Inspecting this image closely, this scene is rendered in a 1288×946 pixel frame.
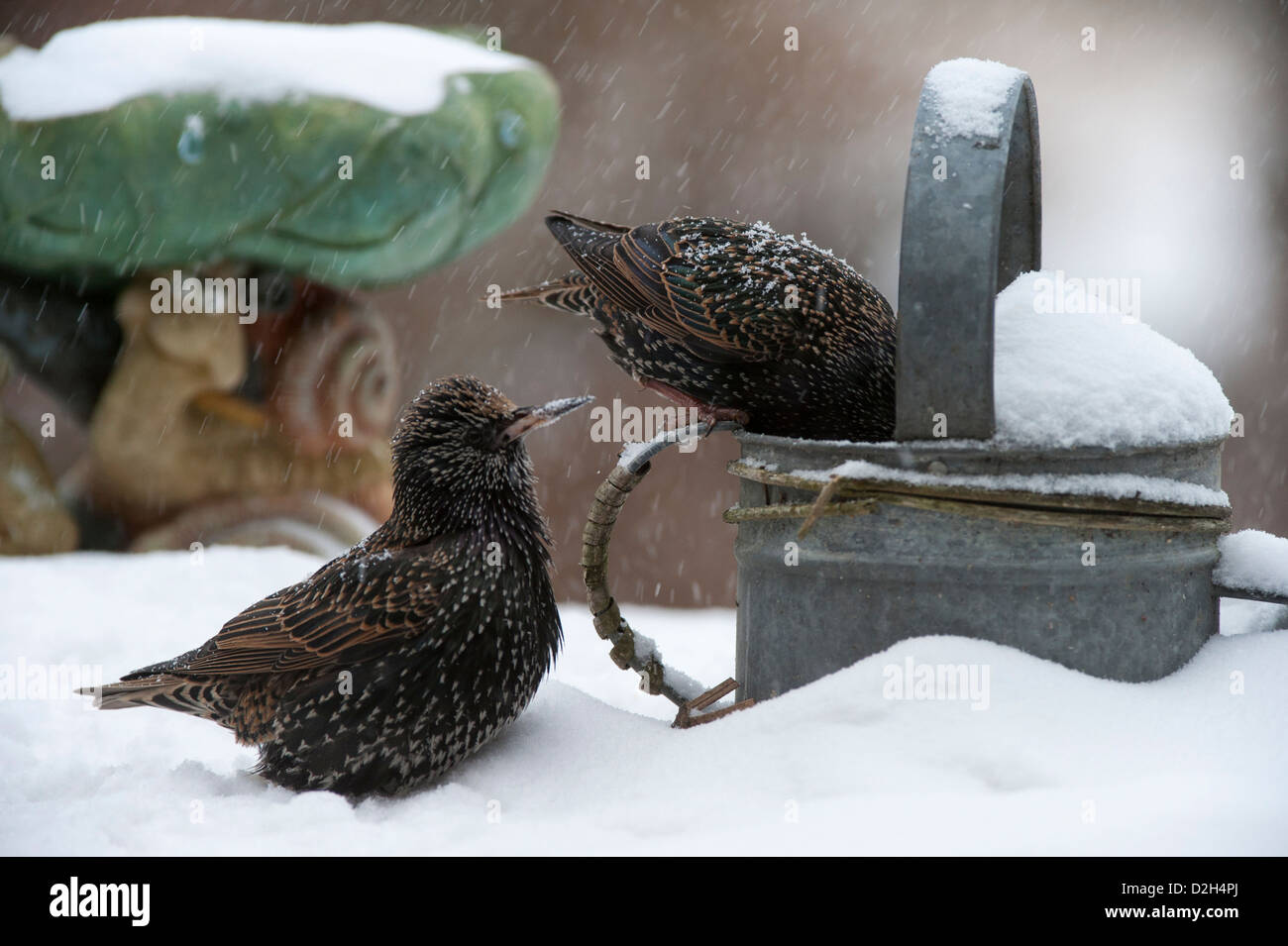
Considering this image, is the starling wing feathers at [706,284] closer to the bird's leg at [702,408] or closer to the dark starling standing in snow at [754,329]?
the dark starling standing in snow at [754,329]

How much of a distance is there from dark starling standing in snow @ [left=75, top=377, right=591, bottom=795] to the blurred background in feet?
10.0

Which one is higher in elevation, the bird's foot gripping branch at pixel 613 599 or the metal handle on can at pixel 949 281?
the metal handle on can at pixel 949 281

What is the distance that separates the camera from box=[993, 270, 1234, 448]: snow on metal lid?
1.99m

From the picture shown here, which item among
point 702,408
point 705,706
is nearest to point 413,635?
point 705,706

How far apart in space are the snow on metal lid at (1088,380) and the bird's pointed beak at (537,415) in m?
0.77

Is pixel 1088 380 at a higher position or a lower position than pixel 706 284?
lower

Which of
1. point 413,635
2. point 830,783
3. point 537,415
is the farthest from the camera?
point 537,415

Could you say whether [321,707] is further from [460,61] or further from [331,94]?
[460,61]

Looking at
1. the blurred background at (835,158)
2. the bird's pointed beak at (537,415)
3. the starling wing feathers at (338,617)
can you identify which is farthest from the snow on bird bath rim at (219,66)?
the starling wing feathers at (338,617)

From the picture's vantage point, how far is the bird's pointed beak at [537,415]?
224 cm

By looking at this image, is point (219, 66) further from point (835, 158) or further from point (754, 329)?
point (754, 329)

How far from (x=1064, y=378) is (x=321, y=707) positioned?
1434mm

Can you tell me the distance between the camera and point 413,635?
2137 mm

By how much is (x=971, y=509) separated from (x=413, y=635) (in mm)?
994
